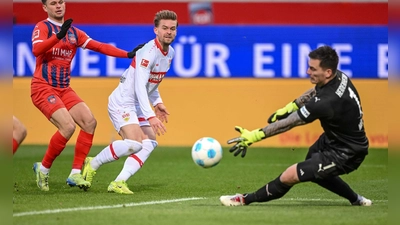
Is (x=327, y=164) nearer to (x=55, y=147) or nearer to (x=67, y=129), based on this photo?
(x=67, y=129)

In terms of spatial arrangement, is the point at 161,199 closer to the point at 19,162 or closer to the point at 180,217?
the point at 180,217

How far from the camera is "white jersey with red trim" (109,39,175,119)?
9617 mm

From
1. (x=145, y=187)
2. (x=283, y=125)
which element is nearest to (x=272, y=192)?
(x=283, y=125)

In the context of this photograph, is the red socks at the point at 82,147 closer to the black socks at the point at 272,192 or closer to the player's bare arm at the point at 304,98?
the black socks at the point at 272,192

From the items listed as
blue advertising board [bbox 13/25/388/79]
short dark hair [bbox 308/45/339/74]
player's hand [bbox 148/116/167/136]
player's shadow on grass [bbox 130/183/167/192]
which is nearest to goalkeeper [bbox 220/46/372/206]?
short dark hair [bbox 308/45/339/74]

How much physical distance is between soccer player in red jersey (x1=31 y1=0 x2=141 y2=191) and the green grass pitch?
326 mm

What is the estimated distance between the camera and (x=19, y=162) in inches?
560

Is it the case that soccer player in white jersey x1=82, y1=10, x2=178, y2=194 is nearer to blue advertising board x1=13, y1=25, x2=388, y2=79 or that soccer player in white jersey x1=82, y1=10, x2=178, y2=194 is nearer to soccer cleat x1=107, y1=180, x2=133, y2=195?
soccer cleat x1=107, y1=180, x2=133, y2=195

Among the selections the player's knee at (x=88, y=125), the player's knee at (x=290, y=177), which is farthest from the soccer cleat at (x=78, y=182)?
the player's knee at (x=290, y=177)

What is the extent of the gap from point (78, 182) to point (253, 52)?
8.52 meters

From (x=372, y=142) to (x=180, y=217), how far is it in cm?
1016

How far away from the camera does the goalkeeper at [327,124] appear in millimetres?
7676

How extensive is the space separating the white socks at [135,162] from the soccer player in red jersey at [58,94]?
0.50 m

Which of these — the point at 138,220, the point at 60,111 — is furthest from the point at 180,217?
the point at 60,111
